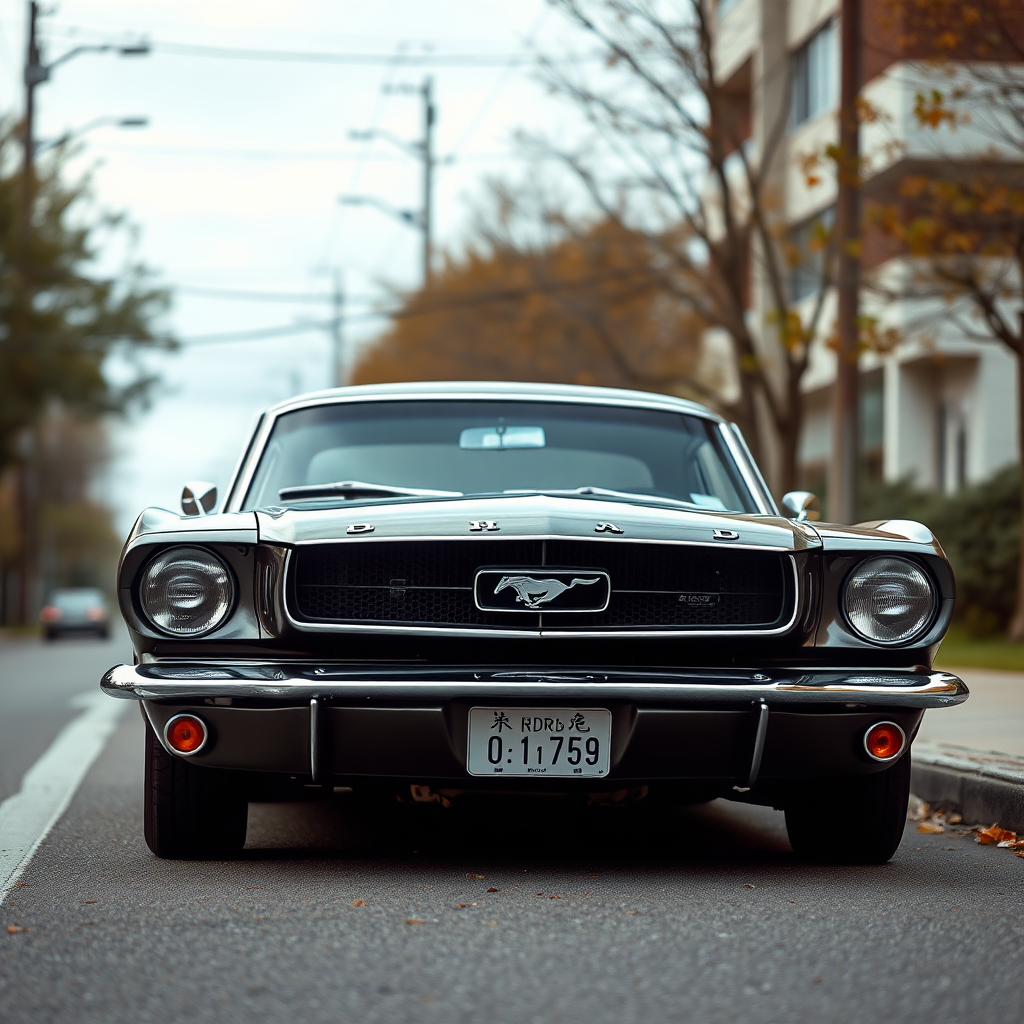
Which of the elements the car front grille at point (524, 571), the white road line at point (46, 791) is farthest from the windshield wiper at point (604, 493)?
the white road line at point (46, 791)

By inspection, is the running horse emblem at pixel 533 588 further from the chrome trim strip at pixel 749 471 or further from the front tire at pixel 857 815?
Result: the chrome trim strip at pixel 749 471

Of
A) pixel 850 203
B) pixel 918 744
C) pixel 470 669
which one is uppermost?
pixel 850 203

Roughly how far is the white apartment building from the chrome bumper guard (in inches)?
645

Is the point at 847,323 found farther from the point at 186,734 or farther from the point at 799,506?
the point at 186,734

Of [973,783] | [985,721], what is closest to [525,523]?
[973,783]

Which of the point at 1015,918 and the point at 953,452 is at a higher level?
the point at 953,452

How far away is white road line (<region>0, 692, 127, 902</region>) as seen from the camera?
5301 mm

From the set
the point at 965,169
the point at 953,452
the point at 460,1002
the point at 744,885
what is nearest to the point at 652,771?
the point at 744,885

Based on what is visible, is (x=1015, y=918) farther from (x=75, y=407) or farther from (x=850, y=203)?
(x=75, y=407)

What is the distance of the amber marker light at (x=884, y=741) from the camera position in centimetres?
474

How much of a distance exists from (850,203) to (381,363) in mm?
24692

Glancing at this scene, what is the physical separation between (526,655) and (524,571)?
0.24 m

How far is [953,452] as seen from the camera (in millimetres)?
25938

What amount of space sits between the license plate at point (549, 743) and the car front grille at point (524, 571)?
0.87ft
